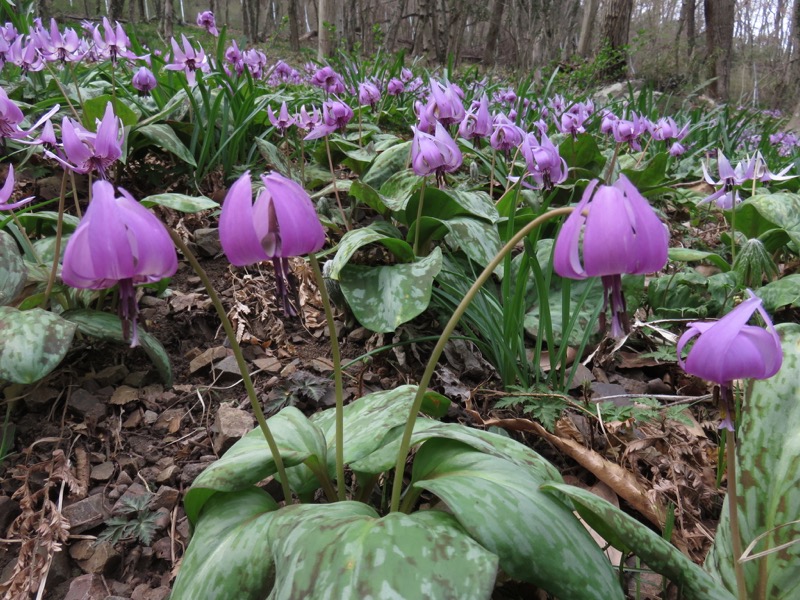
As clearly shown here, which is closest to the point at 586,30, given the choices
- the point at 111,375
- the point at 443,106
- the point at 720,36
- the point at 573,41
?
the point at 720,36

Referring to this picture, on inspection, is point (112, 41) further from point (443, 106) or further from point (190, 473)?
point (190, 473)

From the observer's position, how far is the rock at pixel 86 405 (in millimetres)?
1823

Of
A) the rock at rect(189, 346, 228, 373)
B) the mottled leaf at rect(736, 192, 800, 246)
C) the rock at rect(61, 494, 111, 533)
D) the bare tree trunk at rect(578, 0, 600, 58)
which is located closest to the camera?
the rock at rect(61, 494, 111, 533)

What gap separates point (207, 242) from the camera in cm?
273

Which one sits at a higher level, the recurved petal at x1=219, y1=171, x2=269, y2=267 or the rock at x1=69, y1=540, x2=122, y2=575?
the recurved petal at x1=219, y1=171, x2=269, y2=267

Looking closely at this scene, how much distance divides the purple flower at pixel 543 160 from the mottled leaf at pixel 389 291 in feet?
1.90

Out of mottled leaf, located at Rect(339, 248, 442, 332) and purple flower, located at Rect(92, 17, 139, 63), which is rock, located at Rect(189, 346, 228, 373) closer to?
mottled leaf, located at Rect(339, 248, 442, 332)

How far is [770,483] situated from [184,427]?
1582mm

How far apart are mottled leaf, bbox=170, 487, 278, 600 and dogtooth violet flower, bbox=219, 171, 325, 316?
1.61 ft

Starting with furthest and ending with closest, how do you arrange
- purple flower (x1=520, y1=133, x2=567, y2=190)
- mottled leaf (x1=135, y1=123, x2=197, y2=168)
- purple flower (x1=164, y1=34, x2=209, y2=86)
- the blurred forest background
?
the blurred forest background, purple flower (x1=164, y1=34, x2=209, y2=86), mottled leaf (x1=135, y1=123, x2=197, y2=168), purple flower (x1=520, y1=133, x2=567, y2=190)

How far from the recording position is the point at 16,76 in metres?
4.09

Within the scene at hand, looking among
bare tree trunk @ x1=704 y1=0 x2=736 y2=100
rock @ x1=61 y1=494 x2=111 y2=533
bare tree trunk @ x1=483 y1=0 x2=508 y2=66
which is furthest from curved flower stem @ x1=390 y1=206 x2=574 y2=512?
bare tree trunk @ x1=483 y1=0 x2=508 y2=66

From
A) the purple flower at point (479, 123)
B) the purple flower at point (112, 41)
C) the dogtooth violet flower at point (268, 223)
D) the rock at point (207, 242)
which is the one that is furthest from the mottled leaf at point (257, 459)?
the purple flower at point (112, 41)

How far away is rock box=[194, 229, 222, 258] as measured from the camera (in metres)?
2.73
